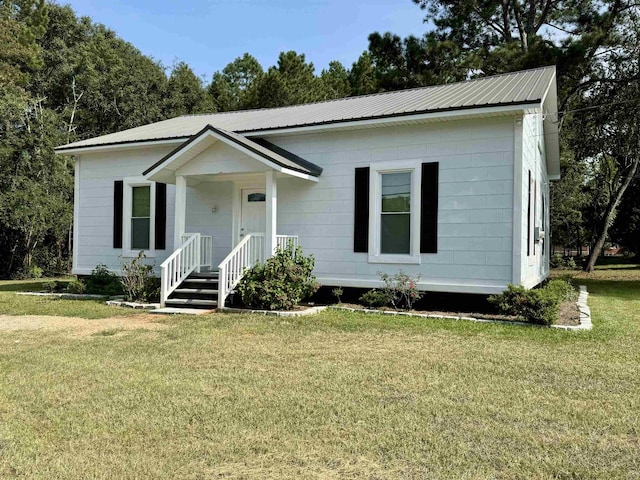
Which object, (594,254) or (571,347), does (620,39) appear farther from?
(571,347)

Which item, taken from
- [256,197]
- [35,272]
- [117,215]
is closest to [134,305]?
[256,197]

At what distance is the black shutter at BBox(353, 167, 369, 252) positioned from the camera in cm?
1012

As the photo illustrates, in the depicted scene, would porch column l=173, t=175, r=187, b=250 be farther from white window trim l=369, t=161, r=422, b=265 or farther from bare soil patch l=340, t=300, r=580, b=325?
white window trim l=369, t=161, r=422, b=265

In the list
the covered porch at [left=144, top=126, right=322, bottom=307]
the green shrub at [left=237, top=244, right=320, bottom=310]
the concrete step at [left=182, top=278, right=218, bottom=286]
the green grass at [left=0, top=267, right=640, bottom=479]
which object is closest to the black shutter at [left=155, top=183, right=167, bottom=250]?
the covered porch at [left=144, top=126, right=322, bottom=307]

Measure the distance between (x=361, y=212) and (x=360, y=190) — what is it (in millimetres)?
441

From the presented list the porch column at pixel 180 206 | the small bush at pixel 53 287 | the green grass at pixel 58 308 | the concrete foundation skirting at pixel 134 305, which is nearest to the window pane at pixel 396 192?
the porch column at pixel 180 206

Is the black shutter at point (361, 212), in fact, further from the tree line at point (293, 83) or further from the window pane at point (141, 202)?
the tree line at point (293, 83)

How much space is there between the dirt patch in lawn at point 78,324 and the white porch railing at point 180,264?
3.68ft

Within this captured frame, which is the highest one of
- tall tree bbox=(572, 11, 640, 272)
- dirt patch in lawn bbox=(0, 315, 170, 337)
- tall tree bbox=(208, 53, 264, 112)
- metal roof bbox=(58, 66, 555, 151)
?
tall tree bbox=(208, 53, 264, 112)

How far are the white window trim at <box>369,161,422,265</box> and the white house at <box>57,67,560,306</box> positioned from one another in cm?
2

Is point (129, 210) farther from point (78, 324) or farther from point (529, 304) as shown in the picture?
point (529, 304)

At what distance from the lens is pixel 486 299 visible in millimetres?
9188

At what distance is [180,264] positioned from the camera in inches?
416

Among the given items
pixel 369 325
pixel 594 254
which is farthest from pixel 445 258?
pixel 594 254
